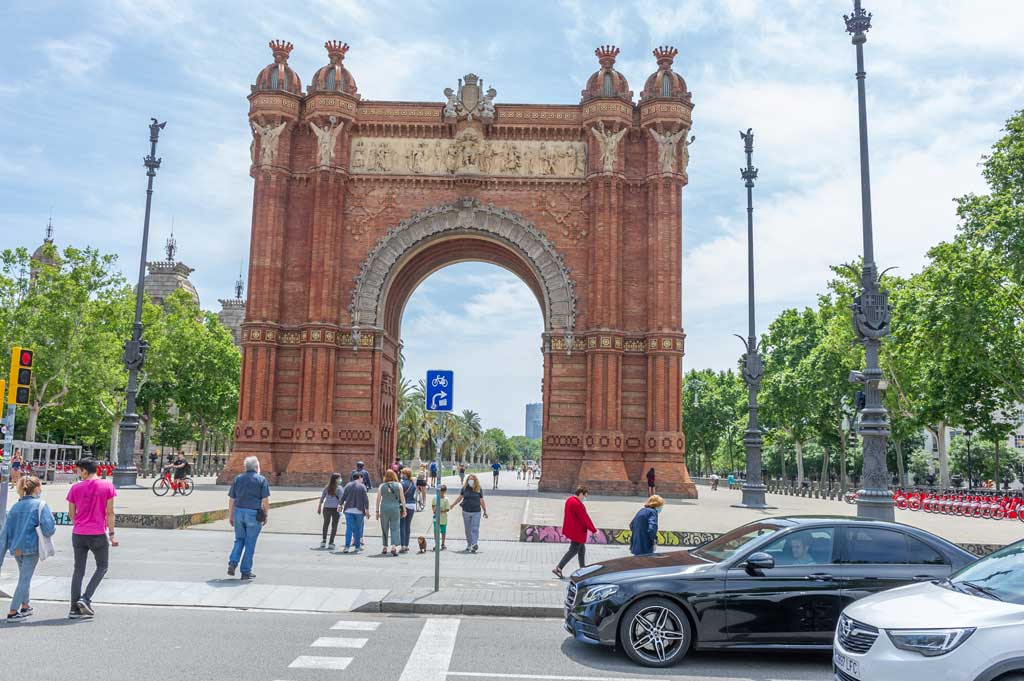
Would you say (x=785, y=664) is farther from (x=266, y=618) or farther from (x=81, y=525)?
(x=81, y=525)

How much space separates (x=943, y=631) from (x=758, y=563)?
262 centimetres

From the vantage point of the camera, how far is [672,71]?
39.3 meters

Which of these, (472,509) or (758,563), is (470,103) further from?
(758,563)

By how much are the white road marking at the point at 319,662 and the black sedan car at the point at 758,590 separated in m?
2.47

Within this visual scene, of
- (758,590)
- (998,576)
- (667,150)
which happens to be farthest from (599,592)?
(667,150)

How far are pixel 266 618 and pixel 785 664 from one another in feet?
20.2

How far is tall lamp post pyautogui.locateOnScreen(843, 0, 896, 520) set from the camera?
667 inches

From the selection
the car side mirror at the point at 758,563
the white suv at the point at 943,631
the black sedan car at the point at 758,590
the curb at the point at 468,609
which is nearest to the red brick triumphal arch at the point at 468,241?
the curb at the point at 468,609

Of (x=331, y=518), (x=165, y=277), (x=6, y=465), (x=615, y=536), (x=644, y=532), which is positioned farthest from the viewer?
(x=165, y=277)

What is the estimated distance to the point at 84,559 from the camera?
32.2ft

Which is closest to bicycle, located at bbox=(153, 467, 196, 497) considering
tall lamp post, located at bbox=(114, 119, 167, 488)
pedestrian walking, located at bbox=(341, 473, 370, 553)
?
tall lamp post, located at bbox=(114, 119, 167, 488)

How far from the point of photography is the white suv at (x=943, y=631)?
5273mm

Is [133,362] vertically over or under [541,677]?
over

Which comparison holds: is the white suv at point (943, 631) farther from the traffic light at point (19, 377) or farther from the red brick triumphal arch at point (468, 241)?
the red brick triumphal arch at point (468, 241)
